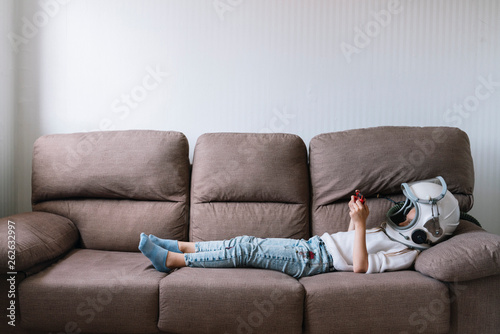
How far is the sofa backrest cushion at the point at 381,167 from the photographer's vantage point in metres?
2.00

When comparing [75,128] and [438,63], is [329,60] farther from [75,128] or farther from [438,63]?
[75,128]

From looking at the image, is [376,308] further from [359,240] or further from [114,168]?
[114,168]

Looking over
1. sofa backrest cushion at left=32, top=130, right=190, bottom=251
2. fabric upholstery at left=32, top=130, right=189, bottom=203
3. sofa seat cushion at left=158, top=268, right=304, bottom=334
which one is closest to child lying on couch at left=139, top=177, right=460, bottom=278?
sofa seat cushion at left=158, top=268, right=304, bottom=334

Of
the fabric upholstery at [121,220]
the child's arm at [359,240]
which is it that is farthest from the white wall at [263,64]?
the child's arm at [359,240]

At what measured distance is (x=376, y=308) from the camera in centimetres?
144

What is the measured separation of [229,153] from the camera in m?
2.08

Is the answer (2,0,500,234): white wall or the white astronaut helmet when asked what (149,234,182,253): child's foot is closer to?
(2,0,500,234): white wall

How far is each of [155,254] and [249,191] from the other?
0.62 metres

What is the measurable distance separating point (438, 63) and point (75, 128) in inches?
93.6

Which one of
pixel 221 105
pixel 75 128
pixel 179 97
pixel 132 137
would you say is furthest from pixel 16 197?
pixel 221 105

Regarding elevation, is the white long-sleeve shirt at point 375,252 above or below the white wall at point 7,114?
below

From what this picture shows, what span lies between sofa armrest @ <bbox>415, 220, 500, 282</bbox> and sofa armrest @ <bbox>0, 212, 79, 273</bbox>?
5.29 ft

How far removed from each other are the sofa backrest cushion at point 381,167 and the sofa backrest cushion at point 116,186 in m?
0.77

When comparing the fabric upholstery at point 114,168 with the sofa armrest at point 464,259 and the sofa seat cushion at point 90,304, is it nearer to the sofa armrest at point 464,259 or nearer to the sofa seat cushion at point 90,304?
the sofa seat cushion at point 90,304
